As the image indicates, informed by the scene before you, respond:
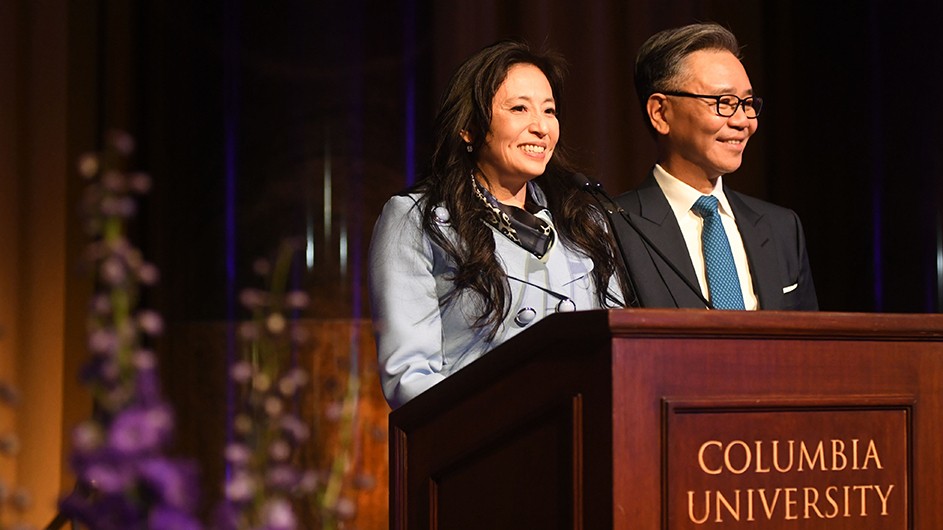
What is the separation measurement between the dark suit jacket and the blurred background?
3.89ft

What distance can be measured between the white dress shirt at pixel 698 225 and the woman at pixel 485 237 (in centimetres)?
23

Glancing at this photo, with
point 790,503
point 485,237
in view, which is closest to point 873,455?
point 790,503

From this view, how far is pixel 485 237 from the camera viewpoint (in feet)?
6.98

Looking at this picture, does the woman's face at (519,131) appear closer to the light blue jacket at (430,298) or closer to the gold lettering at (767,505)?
the light blue jacket at (430,298)

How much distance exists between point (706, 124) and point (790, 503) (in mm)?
1248

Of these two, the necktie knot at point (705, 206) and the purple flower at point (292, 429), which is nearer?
the purple flower at point (292, 429)

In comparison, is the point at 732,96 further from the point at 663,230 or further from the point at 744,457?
A: the point at 744,457

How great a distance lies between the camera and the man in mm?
2432

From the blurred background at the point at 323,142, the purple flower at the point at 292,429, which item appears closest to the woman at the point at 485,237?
the purple flower at the point at 292,429

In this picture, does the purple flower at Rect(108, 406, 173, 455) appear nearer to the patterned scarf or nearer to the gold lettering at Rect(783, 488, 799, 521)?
the gold lettering at Rect(783, 488, 799, 521)

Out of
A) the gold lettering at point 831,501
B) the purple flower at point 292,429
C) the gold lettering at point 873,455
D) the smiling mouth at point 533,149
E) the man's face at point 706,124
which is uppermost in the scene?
the man's face at point 706,124

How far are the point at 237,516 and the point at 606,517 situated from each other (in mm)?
826

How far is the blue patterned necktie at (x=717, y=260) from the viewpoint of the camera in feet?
7.91

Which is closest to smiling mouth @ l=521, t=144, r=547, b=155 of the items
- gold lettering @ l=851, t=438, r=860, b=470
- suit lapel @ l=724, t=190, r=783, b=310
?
suit lapel @ l=724, t=190, r=783, b=310
